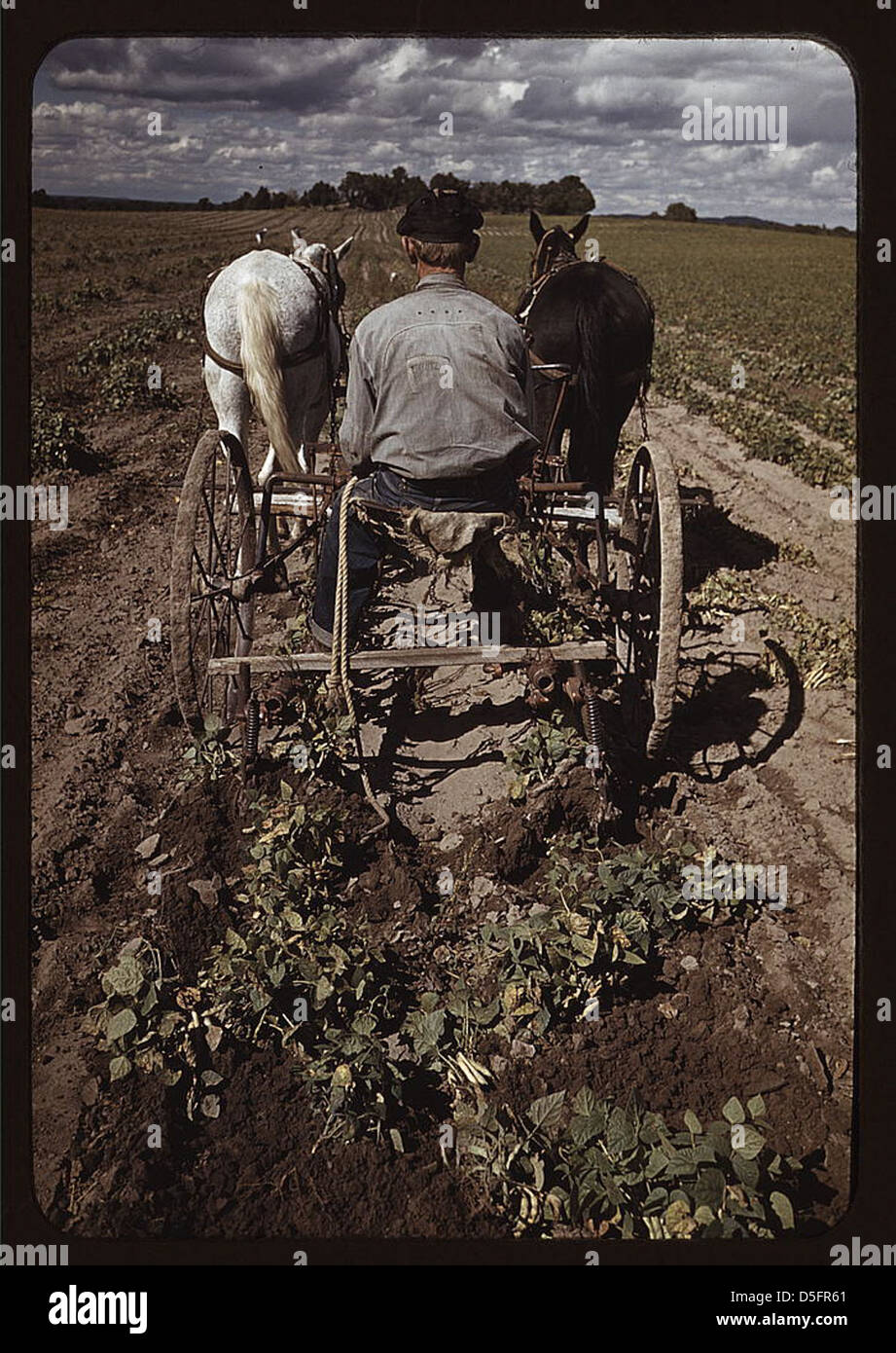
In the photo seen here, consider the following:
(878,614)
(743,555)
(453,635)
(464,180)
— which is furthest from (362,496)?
(743,555)

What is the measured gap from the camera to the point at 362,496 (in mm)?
3818

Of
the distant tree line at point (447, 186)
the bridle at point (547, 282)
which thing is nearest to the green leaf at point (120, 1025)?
the distant tree line at point (447, 186)

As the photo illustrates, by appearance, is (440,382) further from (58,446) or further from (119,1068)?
(58,446)

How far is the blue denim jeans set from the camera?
3682mm

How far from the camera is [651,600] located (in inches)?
170

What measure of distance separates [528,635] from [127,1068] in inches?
100

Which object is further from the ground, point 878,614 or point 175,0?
point 175,0

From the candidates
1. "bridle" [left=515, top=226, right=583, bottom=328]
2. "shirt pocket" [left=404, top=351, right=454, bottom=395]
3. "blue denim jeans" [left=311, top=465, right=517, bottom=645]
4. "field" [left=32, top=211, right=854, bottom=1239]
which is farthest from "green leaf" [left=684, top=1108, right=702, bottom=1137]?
"bridle" [left=515, top=226, right=583, bottom=328]

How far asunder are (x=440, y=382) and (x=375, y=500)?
0.55 metres

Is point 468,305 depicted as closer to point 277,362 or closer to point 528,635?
point 528,635

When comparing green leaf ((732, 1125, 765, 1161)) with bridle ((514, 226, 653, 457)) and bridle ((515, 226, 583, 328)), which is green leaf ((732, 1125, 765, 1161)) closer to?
bridle ((514, 226, 653, 457))

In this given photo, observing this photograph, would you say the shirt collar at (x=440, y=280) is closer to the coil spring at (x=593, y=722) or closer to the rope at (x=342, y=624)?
the rope at (x=342, y=624)

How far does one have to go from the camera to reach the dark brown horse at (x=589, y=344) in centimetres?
584

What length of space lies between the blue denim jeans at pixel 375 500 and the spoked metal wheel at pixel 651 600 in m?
0.63
